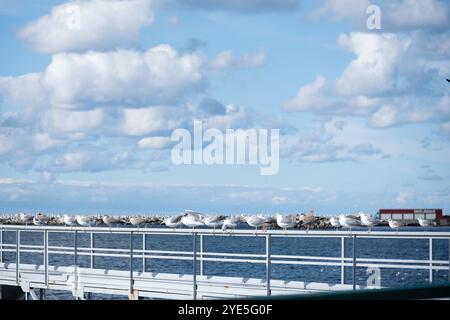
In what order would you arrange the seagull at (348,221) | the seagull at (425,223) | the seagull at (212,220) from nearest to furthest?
the seagull at (348,221) < the seagull at (212,220) < the seagull at (425,223)

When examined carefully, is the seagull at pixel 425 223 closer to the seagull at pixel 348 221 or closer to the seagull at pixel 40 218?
the seagull at pixel 40 218

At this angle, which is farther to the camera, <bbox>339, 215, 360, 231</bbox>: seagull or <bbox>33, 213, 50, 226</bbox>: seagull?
<bbox>33, 213, 50, 226</bbox>: seagull

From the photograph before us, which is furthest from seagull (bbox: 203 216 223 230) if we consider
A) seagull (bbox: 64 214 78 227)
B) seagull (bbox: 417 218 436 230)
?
seagull (bbox: 417 218 436 230)

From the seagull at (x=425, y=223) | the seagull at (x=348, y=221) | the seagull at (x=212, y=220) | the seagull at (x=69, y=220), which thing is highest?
the seagull at (x=348, y=221)

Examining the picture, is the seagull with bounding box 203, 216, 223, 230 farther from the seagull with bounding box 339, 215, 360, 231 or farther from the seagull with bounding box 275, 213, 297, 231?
the seagull with bounding box 339, 215, 360, 231

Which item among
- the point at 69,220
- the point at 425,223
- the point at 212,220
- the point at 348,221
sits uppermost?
the point at 348,221

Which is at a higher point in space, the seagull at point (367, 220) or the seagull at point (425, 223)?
the seagull at point (367, 220)

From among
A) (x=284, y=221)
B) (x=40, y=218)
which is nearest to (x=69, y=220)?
(x=40, y=218)

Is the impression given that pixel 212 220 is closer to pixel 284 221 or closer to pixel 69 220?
pixel 284 221

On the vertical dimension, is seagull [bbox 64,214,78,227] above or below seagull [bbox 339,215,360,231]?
below

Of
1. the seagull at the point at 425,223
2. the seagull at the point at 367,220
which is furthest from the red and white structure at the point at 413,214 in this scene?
the seagull at the point at 367,220

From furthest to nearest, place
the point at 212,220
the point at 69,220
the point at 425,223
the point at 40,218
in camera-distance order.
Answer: the point at 425,223, the point at 40,218, the point at 69,220, the point at 212,220

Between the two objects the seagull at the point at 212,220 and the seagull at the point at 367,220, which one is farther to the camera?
the seagull at the point at 212,220
